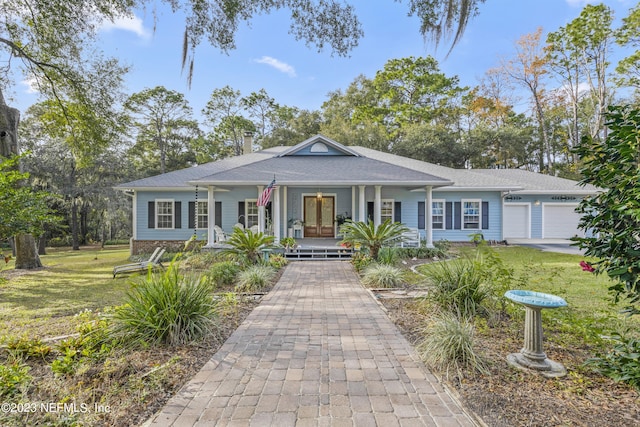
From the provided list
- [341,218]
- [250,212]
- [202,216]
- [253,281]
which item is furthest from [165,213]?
[253,281]

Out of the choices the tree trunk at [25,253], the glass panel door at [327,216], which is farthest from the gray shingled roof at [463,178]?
the tree trunk at [25,253]

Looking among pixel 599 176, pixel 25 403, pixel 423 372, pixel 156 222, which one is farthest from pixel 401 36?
pixel 156 222

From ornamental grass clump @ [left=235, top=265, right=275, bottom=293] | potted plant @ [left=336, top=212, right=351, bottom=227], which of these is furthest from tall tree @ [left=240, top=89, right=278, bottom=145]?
ornamental grass clump @ [left=235, top=265, right=275, bottom=293]

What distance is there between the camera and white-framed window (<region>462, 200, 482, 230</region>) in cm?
1506

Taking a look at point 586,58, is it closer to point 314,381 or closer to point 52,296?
point 314,381

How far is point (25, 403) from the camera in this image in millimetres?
2514

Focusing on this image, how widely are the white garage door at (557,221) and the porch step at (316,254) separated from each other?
11.7 metres

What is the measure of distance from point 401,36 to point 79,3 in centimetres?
783

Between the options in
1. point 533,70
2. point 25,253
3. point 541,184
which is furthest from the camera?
point 533,70

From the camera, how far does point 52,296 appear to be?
267 inches

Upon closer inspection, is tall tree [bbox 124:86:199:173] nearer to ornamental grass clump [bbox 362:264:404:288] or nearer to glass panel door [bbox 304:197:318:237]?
glass panel door [bbox 304:197:318:237]

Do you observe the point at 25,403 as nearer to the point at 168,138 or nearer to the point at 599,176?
the point at 599,176

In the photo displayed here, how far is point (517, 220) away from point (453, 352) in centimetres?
1571

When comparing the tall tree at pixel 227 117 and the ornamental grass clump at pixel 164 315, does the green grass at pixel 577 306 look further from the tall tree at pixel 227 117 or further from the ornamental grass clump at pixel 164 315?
the tall tree at pixel 227 117
